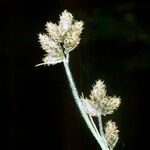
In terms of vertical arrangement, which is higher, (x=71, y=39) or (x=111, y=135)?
(x=71, y=39)

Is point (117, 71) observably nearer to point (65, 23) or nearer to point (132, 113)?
point (132, 113)

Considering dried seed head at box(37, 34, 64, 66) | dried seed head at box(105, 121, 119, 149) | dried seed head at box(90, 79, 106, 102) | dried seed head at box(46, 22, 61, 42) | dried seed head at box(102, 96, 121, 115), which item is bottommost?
dried seed head at box(105, 121, 119, 149)

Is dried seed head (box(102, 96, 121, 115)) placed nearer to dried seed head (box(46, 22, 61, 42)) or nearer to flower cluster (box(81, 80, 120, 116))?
flower cluster (box(81, 80, 120, 116))

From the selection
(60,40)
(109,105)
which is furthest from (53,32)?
(109,105)

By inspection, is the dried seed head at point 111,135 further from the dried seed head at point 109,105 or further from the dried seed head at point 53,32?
the dried seed head at point 53,32

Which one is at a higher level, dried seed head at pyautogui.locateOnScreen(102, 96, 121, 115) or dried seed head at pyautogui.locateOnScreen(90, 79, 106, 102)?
dried seed head at pyautogui.locateOnScreen(90, 79, 106, 102)

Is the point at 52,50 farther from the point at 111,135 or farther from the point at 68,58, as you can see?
the point at 111,135

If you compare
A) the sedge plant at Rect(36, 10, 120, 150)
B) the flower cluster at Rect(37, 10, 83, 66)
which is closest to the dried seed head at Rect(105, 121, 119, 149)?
the sedge plant at Rect(36, 10, 120, 150)

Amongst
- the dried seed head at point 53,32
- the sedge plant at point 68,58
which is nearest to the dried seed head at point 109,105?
the sedge plant at point 68,58

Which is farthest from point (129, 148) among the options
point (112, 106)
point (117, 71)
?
point (112, 106)
